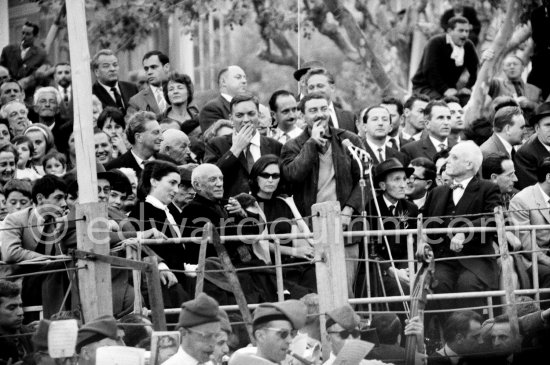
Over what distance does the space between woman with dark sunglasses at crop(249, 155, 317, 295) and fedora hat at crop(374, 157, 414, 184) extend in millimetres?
1088

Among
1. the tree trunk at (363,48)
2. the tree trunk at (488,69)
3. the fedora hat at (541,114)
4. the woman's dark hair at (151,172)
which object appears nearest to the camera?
the woman's dark hair at (151,172)

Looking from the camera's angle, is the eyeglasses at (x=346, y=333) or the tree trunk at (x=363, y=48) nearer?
the eyeglasses at (x=346, y=333)

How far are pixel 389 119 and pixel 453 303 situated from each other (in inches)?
101

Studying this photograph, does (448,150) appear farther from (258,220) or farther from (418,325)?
(418,325)

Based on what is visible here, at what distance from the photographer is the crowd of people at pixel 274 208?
45.3 feet

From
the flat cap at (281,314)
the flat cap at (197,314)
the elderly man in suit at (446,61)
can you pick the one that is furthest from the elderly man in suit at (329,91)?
the flat cap at (197,314)

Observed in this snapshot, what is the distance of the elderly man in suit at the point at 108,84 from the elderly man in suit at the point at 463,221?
4.83 metres

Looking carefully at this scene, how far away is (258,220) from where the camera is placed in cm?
1551

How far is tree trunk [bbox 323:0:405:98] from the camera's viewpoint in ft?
81.7

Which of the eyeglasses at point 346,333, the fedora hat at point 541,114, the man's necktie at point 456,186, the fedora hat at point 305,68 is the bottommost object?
the eyeglasses at point 346,333

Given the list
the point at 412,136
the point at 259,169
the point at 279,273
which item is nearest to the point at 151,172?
the point at 259,169

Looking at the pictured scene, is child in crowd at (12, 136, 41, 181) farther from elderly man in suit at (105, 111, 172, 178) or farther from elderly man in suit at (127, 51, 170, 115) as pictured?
elderly man in suit at (127, 51, 170, 115)

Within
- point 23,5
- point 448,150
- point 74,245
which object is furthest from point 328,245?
point 23,5

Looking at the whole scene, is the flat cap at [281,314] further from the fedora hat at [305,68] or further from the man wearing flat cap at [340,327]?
the fedora hat at [305,68]
